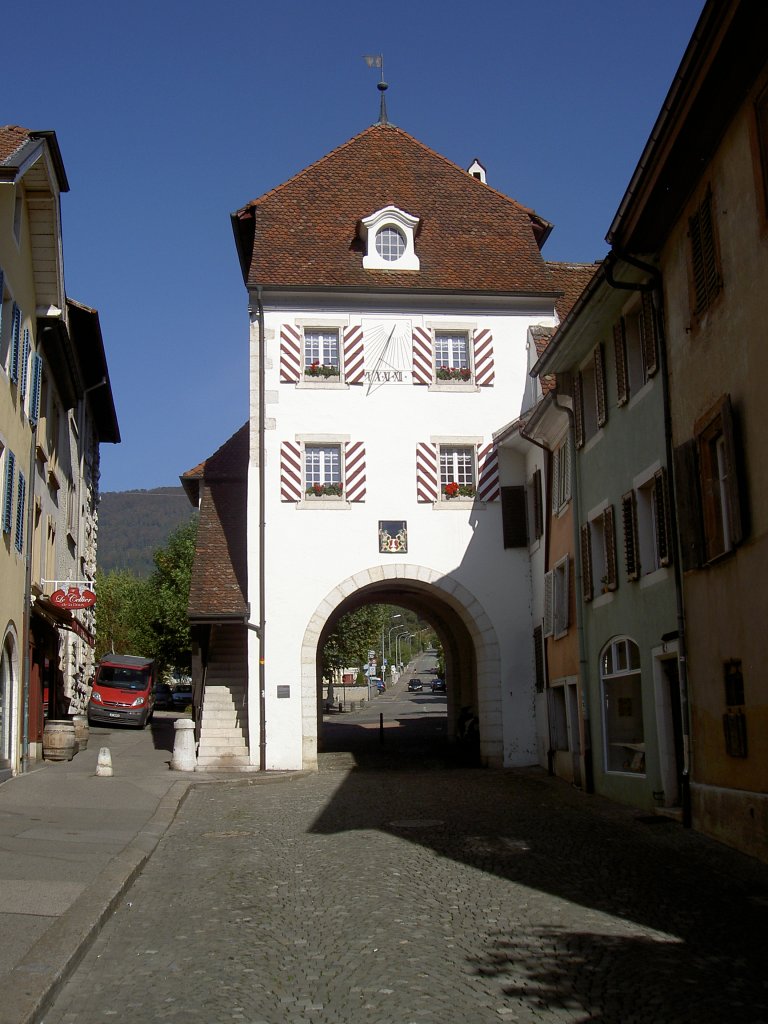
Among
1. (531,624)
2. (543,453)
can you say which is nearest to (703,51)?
(543,453)

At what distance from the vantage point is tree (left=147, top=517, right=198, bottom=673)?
53.8m

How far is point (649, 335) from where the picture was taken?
15000mm

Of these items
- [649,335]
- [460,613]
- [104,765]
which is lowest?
[104,765]

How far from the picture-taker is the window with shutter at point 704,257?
12.4 meters

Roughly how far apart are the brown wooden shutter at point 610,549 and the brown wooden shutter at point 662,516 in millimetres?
2000

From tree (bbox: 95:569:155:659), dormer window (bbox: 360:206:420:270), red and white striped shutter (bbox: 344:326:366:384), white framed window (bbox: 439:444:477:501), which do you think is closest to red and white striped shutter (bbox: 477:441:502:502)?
white framed window (bbox: 439:444:477:501)

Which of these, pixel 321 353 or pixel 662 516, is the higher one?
pixel 321 353

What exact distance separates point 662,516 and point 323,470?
11584 millimetres

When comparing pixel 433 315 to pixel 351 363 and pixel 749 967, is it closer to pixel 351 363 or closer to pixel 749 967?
pixel 351 363

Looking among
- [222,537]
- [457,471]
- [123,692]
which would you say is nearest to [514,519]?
[457,471]

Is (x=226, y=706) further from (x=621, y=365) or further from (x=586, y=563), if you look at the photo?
(x=621, y=365)

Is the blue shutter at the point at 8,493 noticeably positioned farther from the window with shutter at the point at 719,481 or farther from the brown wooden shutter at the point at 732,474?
the brown wooden shutter at the point at 732,474

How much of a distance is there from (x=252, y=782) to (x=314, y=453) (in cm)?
735

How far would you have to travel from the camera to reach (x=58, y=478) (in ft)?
88.8
